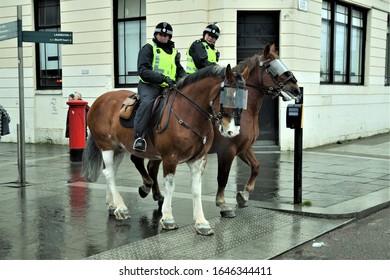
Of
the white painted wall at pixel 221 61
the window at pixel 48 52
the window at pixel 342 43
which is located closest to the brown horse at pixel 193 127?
the white painted wall at pixel 221 61

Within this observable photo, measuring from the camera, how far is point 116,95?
7.11m

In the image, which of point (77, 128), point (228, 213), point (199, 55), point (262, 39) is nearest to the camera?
point (228, 213)

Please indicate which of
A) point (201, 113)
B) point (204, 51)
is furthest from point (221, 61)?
point (201, 113)

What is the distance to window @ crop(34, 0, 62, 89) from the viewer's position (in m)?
16.5

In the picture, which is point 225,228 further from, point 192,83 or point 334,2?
point 334,2

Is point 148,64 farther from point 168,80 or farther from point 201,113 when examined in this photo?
point 201,113

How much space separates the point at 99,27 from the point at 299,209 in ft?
33.0

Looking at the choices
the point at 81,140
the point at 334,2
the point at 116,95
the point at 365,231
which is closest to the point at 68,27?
the point at 81,140

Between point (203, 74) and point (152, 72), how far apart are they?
630 mm

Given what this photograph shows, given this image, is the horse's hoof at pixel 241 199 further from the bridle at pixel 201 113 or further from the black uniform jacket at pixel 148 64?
the black uniform jacket at pixel 148 64

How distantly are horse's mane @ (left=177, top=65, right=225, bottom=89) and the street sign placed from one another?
437cm

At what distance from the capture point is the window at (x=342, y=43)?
15.7 metres

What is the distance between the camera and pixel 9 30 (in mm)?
9414

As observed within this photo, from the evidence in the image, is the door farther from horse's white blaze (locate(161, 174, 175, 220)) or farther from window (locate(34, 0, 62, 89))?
horse's white blaze (locate(161, 174, 175, 220))
